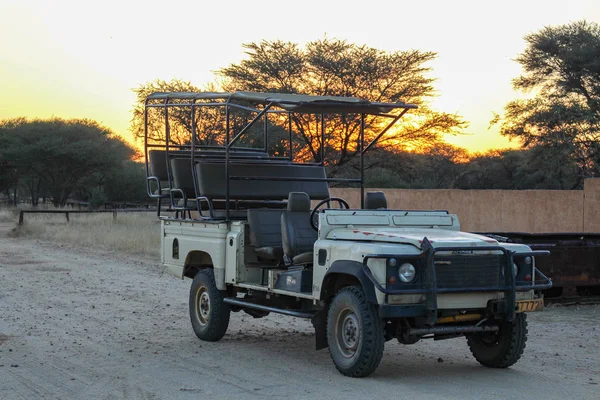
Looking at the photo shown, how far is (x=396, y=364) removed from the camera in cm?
860

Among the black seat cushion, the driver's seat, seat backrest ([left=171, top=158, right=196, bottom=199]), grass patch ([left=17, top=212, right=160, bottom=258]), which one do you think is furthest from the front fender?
grass patch ([left=17, top=212, right=160, bottom=258])

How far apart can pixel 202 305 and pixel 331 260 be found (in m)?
2.90

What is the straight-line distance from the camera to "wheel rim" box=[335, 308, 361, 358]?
772cm

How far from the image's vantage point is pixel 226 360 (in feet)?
28.8

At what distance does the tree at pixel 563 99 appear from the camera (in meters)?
31.0

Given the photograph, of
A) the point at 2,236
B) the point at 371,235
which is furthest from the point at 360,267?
the point at 2,236

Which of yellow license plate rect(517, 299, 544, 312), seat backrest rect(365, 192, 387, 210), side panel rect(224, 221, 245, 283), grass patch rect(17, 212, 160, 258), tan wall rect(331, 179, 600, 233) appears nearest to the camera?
yellow license plate rect(517, 299, 544, 312)

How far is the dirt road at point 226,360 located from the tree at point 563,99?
61.8 ft

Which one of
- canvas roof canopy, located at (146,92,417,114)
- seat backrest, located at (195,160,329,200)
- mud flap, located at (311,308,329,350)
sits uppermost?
canvas roof canopy, located at (146,92,417,114)

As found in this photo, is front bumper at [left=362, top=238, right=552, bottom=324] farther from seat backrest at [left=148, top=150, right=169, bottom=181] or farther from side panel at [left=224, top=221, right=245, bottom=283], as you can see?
seat backrest at [left=148, top=150, right=169, bottom=181]

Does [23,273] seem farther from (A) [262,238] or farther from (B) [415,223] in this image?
(B) [415,223]

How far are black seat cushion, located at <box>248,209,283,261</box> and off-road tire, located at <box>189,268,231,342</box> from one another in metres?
0.86

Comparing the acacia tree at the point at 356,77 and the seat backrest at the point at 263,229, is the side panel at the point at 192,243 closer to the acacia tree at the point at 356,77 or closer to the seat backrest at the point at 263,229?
the seat backrest at the point at 263,229

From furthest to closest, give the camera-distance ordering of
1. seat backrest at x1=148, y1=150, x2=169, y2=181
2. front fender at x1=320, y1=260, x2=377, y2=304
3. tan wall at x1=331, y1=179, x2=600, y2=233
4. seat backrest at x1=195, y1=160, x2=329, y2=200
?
tan wall at x1=331, y1=179, x2=600, y2=233
seat backrest at x1=148, y1=150, x2=169, y2=181
seat backrest at x1=195, y1=160, x2=329, y2=200
front fender at x1=320, y1=260, x2=377, y2=304
